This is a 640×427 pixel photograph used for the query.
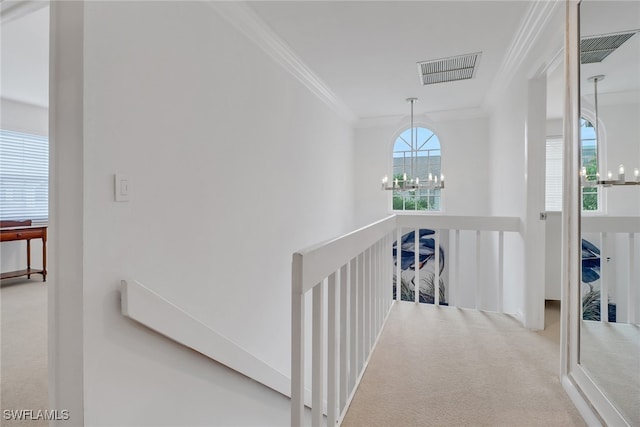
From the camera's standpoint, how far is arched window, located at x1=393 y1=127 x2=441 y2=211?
4.96 m

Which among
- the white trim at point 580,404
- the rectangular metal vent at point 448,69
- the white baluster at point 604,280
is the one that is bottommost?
the white trim at point 580,404

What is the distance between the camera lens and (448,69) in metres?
3.21

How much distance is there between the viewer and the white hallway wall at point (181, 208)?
50.9 inches

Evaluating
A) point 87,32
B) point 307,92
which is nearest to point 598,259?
point 87,32

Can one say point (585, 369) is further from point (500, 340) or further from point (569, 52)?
point (569, 52)

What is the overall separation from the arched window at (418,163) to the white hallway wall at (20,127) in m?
5.07

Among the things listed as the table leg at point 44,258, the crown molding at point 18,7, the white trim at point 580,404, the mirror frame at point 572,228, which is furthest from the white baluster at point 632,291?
the table leg at point 44,258

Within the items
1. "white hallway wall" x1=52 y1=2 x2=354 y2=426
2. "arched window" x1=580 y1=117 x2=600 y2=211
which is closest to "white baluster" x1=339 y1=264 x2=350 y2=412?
"white hallway wall" x1=52 y1=2 x2=354 y2=426

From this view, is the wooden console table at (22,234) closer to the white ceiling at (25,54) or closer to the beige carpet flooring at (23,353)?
the beige carpet flooring at (23,353)

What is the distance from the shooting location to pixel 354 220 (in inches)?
207

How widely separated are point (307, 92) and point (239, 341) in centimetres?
255

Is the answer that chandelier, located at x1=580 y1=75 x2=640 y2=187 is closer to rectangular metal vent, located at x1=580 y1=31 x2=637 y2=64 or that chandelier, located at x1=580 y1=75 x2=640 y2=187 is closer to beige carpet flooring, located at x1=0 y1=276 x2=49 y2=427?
rectangular metal vent, located at x1=580 y1=31 x2=637 y2=64

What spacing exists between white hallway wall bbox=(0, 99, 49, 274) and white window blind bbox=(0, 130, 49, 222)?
108mm

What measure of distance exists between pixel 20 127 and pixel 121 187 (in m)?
4.69
